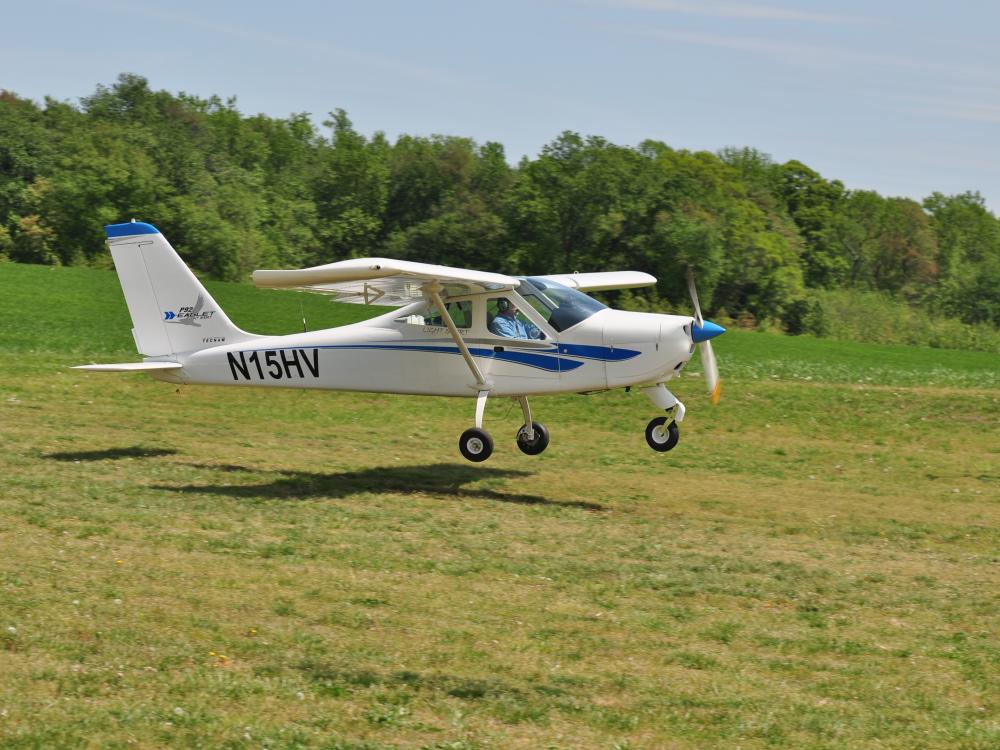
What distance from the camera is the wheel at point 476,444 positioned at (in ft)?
51.5

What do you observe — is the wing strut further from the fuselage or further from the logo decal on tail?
the logo decal on tail

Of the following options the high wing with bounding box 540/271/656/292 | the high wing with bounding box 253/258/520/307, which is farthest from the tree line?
the high wing with bounding box 253/258/520/307

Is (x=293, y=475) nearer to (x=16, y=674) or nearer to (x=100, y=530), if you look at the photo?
(x=100, y=530)

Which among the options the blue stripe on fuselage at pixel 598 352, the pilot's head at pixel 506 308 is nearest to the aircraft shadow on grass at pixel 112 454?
the pilot's head at pixel 506 308

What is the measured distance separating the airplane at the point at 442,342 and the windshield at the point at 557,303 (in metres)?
0.02

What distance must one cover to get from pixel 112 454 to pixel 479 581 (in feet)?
25.6

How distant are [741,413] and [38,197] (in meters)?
43.8

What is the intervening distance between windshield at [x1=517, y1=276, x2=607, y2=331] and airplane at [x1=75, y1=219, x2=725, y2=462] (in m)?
0.02

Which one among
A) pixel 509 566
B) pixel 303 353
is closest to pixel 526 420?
pixel 303 353

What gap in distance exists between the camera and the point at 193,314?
1681cm

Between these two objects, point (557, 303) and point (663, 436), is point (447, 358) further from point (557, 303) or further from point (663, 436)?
point (663, 436)

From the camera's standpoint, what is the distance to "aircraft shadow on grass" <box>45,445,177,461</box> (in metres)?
15.9

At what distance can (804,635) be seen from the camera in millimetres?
9664

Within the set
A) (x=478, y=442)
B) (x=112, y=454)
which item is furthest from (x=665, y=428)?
(x=112, y=454)
